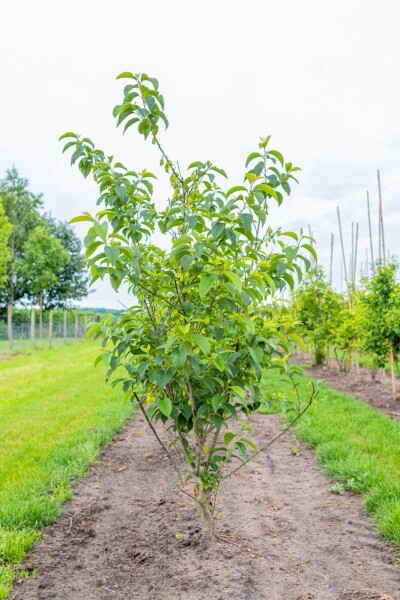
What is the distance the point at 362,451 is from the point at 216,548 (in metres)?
2.76

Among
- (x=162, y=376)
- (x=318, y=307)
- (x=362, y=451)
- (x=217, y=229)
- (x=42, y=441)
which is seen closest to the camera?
(x=217, y=229)

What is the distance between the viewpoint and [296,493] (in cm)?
451

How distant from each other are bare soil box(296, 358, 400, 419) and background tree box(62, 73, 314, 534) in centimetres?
480

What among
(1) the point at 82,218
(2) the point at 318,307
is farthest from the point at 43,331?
(1) the point at 82,218

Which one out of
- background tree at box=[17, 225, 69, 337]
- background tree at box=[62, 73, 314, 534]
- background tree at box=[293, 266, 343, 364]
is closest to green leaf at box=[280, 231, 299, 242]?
background tree at box=[62, 73, 314, 534]

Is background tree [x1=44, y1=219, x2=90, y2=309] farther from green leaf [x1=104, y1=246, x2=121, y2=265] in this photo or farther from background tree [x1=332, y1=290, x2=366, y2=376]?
green leaf [x1=104, y1=246, x2=121, y2=265]

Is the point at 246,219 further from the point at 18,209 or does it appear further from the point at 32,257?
the point at 18,209

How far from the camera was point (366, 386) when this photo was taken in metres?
11.0

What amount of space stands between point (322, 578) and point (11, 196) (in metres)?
27.5

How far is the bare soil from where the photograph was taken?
28.4ft

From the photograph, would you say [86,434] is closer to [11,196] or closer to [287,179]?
[287,179]

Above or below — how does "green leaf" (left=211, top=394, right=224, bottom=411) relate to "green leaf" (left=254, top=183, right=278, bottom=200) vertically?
below

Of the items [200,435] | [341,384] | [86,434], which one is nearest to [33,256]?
[341,384]

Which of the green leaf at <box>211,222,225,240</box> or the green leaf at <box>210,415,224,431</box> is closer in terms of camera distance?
the green leaf at <box>211,222,225,240</box>
